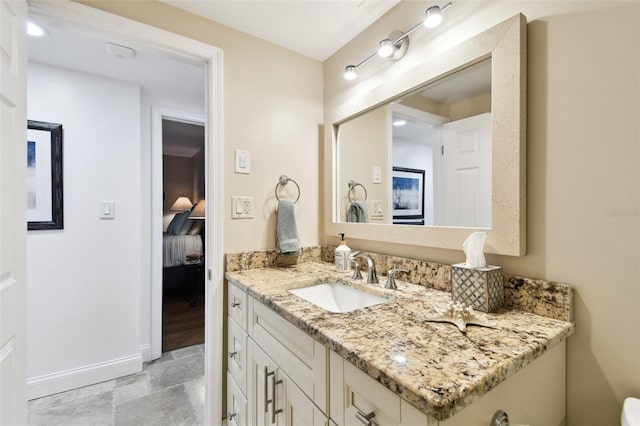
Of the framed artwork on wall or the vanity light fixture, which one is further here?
the framed artwork on wall

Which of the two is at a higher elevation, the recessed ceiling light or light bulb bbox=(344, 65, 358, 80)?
the recessed ceiling light

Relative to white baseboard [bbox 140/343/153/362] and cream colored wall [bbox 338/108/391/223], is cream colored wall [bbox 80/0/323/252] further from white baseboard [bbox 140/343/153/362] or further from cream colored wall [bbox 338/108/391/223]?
white baseboard [bbox 140/343/153/362]

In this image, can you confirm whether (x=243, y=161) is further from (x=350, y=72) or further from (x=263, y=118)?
(x=350, y=72)

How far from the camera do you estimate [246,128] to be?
1.59 meters

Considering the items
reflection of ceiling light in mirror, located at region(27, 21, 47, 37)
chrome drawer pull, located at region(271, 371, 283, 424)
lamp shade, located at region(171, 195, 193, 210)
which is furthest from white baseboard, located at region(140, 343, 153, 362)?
lamp shade, located at region(171, 195, 193, 210)

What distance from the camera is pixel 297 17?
4.78 ft

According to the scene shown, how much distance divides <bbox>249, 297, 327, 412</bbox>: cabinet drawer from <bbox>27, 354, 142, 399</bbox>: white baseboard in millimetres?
1512

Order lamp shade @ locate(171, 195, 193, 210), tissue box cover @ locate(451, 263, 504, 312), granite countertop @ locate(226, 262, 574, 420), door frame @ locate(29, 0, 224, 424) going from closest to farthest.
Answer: granite countertop @ locate(226, 262, 574, 420) → tissue box cover @ locate(451, 263, 504, 312) → door frame @ locate(29, 0, 224, 424) → lamp shade @ locate(171, 195, 193, 210)

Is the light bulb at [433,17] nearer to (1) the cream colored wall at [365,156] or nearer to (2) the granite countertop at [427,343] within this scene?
(1) the cream colored wall at [365,156]

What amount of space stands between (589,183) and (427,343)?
0.65 metres

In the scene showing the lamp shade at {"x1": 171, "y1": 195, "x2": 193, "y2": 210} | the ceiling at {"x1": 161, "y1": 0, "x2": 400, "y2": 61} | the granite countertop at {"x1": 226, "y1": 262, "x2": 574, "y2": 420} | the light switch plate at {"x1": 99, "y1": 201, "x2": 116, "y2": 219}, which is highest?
the ceiling at {"x1": 161, "y1": 0, "x2": 400, "y2": 61}

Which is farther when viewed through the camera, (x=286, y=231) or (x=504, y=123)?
(x=286, y=231)

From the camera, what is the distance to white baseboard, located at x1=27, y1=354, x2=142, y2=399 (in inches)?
71.1

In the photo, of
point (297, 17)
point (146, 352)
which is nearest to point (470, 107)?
point (297, 17)
